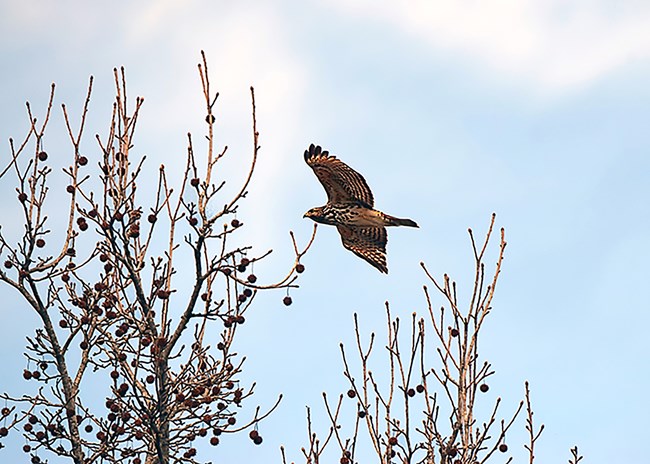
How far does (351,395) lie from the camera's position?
743 centimetres

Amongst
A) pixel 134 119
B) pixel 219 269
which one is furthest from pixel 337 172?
pixel 219 269

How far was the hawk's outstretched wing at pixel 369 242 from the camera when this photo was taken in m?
12.2

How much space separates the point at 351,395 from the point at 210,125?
230 cm

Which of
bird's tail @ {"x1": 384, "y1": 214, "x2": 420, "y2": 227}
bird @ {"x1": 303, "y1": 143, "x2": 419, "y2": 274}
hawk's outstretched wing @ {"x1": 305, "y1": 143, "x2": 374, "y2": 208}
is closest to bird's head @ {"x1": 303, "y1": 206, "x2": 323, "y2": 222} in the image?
bird @ {"x1": 303, "y1": 143, "x2": 419, "y2": 274}

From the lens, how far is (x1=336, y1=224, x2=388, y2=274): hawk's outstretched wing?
480 inches

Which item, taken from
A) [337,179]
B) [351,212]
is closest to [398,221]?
[351,212]

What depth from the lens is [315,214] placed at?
39.8 feet

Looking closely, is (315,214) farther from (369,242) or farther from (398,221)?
(398,221)

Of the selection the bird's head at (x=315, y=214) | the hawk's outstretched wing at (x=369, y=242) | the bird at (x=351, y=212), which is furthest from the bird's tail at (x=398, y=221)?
the bird's head at (x=315, y=214)

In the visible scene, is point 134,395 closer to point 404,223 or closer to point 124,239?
point 124,239

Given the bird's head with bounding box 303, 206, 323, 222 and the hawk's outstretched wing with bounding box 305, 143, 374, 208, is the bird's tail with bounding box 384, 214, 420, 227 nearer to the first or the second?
the hawk's outstretched wing with bounding box 305, 143, 374, 208

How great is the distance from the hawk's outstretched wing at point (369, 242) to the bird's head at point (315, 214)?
0.28 meters

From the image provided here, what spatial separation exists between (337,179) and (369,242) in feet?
3.52

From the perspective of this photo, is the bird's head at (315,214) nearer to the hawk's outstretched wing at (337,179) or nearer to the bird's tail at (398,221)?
the hawk's outstretched wing at (337,179)
